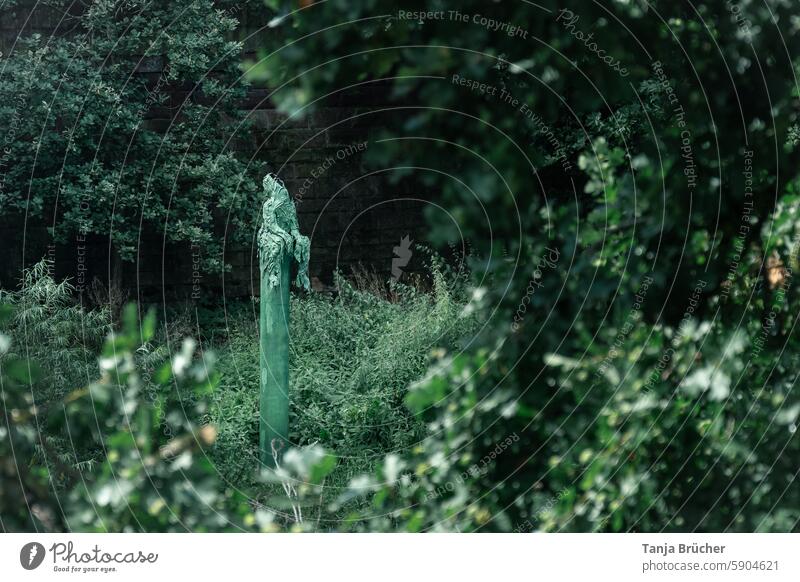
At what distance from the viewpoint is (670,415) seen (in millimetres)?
1961

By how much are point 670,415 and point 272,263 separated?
2.24 metres

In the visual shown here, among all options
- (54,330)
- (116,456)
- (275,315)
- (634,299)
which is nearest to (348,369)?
(275,315)

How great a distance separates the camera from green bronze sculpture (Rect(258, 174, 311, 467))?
384 centimetres

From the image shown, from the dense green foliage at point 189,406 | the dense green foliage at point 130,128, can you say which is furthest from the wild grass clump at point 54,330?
the dense green foliage at point 130,128

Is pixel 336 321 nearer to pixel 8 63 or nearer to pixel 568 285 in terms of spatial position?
pixel 8 63

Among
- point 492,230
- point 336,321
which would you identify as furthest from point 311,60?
point 336,321

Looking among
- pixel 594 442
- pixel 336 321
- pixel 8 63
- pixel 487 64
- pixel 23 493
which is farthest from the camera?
pixel 336 321

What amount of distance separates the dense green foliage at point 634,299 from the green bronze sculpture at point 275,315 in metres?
1.84

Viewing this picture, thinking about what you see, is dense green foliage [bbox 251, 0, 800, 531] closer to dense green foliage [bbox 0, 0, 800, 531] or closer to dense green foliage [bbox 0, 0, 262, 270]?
dense green foliage [bbox 0, 0, 800, 531]

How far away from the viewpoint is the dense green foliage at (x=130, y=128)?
5172 millimetres

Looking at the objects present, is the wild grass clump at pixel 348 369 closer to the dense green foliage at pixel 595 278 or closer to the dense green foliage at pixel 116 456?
the dense green foliage at pixel 595 278

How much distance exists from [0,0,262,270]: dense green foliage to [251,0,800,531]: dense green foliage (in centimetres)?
351
